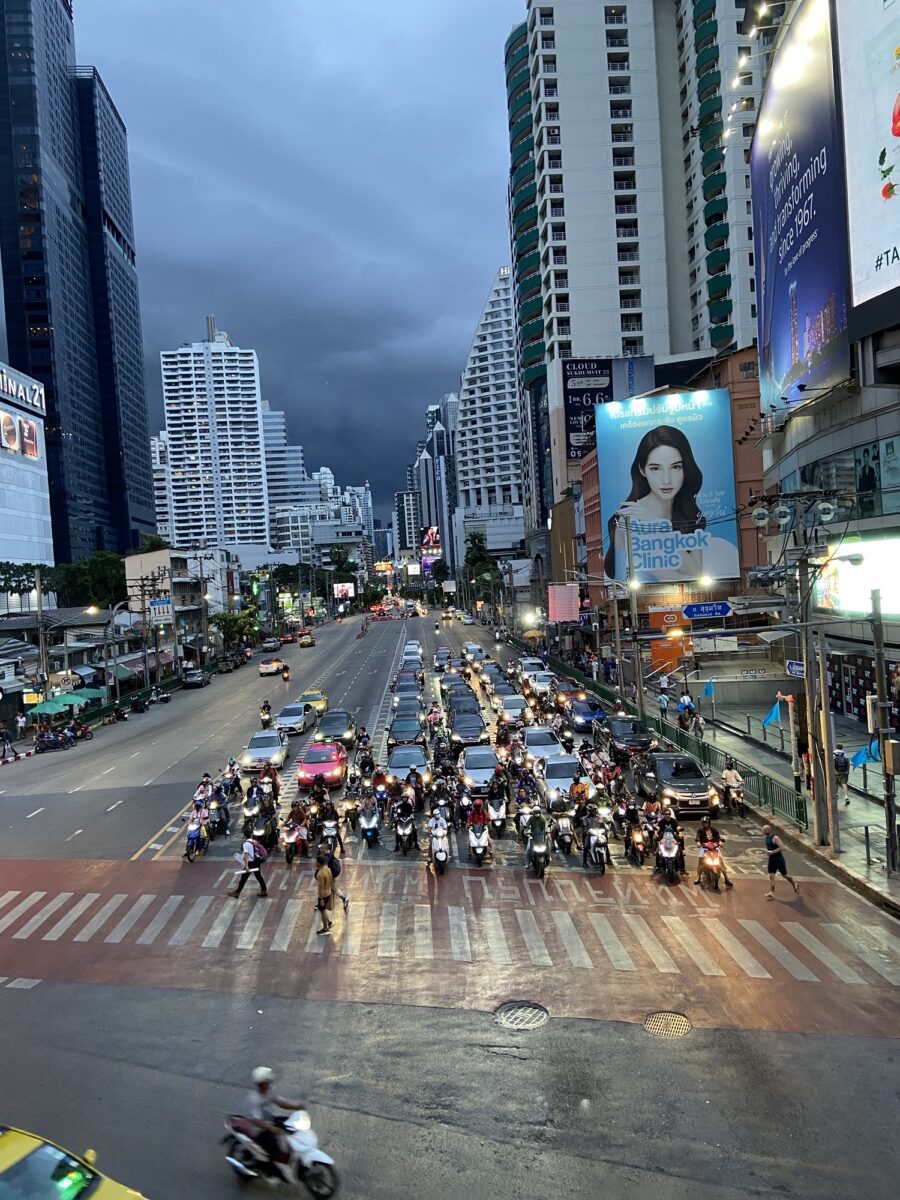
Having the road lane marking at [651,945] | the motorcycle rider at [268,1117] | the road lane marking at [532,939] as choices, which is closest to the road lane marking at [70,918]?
the road lane marking at [532,939]

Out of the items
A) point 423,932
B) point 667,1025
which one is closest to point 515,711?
point 423,932

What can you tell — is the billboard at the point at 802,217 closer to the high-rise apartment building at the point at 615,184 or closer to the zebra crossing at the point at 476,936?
the zebra crossing at the point at 476,936

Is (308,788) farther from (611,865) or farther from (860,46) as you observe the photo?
(860,46)

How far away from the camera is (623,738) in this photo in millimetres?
28984

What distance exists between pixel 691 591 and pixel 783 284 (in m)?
24.4

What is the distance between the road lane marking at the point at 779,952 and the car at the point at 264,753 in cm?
1904

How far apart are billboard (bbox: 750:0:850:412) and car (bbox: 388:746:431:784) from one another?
18.9 meters

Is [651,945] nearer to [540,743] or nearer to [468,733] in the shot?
[540,743]

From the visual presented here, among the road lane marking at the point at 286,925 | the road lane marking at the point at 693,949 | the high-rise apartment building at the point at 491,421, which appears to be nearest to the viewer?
the road lane marking at the point at 693,949

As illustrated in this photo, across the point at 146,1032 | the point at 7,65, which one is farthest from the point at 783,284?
the point at 7,65

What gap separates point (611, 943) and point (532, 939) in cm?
137

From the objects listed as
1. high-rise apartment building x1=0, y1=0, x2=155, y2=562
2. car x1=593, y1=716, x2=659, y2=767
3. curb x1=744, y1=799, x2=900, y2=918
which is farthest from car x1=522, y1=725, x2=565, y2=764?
high-rise apartment building x1=0, y1=0, x2=155, y2=562

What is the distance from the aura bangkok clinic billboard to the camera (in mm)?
50094

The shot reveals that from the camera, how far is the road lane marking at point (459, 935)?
45.1 feet
